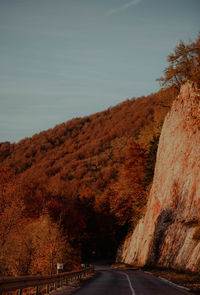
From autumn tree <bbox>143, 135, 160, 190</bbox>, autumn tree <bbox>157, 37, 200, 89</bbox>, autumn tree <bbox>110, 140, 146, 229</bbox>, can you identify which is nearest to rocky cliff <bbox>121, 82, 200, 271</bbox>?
autumn tree <bbox>157, 37, 200, 89</bbox>

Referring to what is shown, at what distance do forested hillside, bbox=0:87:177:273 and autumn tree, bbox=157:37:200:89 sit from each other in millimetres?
3956

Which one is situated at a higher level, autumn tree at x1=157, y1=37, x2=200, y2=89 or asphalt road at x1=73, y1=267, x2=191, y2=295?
autumn tree at x1=157, y1=37, x2=200, y2=89

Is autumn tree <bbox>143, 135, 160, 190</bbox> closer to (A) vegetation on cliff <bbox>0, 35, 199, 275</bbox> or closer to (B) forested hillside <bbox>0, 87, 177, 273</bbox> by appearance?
(B) forested hillside <bbox>0, 87, 177, 273</bbox>

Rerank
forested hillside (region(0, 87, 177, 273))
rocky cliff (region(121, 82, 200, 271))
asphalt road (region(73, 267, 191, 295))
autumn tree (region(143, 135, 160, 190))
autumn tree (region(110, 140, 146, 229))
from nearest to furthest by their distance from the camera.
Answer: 1. asphalt road (region(73, 267, 191, 295))
2. rocky cliff (region(121, 82, 200, 271))
3. autumn tree (region(143, 135, 160, 190))
4. forested hillside (region(0, 87, 177, 273))
5. autumn tree (region(110, 140, 146, 229))

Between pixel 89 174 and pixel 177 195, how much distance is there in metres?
76.1

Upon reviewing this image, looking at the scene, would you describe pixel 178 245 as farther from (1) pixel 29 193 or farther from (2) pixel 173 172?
(1) pixel 29 193

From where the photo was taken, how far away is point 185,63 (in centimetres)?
3719

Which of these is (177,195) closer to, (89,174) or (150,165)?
(150,165)

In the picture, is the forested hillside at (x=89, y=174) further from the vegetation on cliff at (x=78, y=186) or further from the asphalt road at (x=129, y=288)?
the asphalt road at (x=129, y=288)

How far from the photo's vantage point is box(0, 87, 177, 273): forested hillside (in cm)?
5612

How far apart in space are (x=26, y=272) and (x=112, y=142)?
104 meters

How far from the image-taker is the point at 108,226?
85750 mm

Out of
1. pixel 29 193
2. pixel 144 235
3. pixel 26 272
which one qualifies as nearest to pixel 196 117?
pixel 144 235

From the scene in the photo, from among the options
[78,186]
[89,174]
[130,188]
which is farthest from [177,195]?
[89,174]
